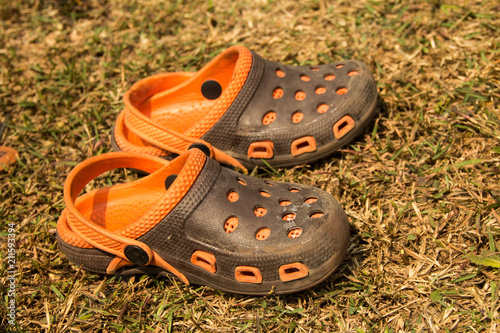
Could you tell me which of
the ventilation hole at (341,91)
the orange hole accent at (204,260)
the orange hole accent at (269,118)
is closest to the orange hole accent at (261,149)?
the orange hole accent at (269,118)

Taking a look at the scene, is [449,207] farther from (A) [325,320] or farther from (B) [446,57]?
(B) [446,57]

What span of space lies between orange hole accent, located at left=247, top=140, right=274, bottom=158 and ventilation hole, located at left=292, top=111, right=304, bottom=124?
0.19 meters

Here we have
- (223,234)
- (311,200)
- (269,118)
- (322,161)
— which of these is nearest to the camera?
(223,234)

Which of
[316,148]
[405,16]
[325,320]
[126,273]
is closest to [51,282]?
[126,273]

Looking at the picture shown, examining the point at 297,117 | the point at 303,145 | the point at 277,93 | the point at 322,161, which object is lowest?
the point at 322,161

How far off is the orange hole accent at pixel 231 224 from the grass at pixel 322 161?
0.38 metres

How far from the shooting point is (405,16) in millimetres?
3484

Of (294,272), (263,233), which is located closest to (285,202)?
(263,233)

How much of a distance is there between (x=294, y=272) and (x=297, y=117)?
3.10 feet

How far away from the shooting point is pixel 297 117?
265 centimetres

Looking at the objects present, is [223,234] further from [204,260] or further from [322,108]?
[322,108]

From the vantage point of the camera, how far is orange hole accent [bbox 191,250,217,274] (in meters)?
2.13

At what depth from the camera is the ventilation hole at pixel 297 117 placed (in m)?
2.63

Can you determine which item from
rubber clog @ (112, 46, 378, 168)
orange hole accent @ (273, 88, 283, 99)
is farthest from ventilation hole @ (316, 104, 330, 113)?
orange hole accent @ (273, 88, 283, 99)
